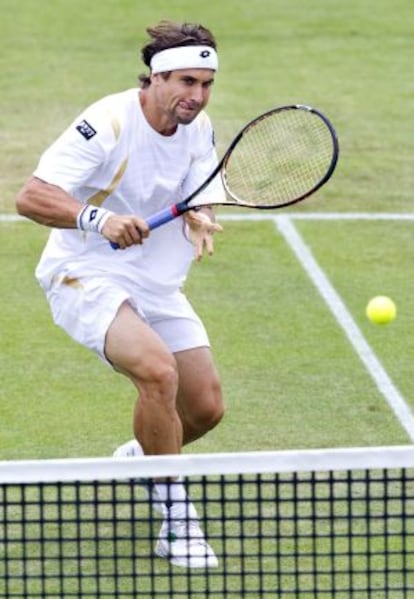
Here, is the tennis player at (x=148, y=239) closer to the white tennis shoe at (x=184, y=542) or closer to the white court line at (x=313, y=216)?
the white tennis shoe at (x=184, y=542)

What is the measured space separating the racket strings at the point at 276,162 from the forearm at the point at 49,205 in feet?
3.46

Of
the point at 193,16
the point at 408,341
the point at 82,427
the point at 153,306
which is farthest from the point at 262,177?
the point at 193,16

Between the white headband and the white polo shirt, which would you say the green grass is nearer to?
the white polo shirt

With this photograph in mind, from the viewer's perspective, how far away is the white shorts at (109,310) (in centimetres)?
796

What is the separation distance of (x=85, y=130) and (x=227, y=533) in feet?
5.86

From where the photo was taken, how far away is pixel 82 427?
9.64 meters

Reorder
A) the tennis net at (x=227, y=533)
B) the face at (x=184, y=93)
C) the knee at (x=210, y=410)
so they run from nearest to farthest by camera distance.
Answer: the tennis net at (x=227, y=533)
the face at (x=184, y=93)
the knee at (x=210, y=410)

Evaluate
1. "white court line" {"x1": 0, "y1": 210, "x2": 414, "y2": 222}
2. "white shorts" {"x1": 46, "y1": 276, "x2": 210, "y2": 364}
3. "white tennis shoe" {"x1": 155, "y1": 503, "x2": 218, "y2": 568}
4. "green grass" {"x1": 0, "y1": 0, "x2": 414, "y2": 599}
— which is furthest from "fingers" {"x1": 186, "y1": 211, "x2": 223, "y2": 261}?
"white court line" {"x1": 0, "y1": 210, "x2": 414, "y2": 222}

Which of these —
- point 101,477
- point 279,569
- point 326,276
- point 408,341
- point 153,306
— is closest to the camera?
point 101,477

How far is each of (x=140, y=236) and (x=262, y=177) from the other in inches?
54.9

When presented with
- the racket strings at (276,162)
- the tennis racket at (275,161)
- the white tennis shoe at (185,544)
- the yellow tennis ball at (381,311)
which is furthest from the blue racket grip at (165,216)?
the yellow tennis ball at (381,311)

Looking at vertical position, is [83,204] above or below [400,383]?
above

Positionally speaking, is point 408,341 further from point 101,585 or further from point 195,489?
point 101,585

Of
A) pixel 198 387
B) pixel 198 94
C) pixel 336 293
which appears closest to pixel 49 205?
pixel 198 94
